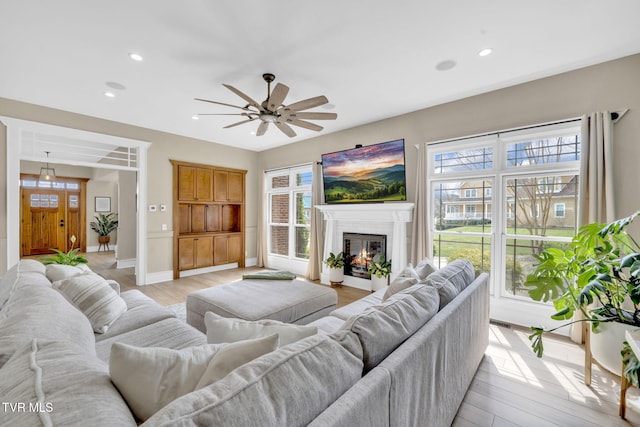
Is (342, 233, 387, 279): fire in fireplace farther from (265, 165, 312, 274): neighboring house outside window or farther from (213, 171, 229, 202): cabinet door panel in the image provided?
(213, 171, 229, 202): cabinet door panel

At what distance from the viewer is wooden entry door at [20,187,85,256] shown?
7.49 meters

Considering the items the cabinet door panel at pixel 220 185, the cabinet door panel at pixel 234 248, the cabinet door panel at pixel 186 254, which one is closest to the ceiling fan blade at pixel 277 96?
the cabinet door panel at pixel 220 185

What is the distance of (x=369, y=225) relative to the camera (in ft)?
15.2

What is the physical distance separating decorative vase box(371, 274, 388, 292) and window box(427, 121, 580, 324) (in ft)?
2.77

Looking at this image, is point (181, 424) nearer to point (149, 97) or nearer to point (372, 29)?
point (372, 29)

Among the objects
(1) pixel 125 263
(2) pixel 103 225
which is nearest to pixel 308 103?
(1) pixel 125 263

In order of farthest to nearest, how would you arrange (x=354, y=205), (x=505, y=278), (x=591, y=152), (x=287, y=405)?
(x=354, y=205) → (x=505, y=278) → (x=591, y=152) → (x=287, y=405)

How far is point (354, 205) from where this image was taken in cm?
457

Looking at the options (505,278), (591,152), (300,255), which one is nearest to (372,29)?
(591,152)

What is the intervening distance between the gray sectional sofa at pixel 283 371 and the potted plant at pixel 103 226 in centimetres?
813

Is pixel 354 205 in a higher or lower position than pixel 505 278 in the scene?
higher

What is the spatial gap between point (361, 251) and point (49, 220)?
9199mm

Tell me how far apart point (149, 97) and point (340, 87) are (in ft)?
8.26

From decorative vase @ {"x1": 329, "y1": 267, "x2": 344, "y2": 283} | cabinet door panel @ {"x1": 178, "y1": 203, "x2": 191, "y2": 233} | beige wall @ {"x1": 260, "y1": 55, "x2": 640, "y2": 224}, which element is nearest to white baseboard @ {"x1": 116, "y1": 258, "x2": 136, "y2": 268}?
cabinet door panel @ {"x1": 178, "y1": 203, "x2": 191, "y2": 233}
